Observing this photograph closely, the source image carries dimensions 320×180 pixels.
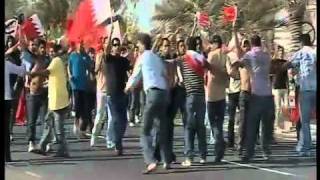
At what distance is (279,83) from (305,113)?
0.97ft

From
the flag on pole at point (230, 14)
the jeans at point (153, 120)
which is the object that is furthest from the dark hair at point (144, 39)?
the flag on pole at point (230, 14)

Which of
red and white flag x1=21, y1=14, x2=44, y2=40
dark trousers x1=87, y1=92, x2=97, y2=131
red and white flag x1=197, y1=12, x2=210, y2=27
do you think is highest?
red and white flag x1=197, y1=12, x2=210, y2=27

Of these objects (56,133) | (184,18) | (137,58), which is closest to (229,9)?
(184,18)

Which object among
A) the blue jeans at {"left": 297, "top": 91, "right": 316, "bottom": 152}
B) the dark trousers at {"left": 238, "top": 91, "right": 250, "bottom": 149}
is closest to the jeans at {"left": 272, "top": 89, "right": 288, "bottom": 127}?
the blue jeans at {"left": 297, "top": 91, "right": 316, "bottom": 152}

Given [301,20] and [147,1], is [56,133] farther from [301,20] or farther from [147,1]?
[301,20]

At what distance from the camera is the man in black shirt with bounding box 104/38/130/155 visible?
5.25 meters

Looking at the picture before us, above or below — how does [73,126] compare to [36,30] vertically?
below

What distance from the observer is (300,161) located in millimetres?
5348

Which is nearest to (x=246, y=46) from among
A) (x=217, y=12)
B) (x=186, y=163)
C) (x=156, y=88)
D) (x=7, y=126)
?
(x=217, y=12)

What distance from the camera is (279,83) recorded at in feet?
17.6

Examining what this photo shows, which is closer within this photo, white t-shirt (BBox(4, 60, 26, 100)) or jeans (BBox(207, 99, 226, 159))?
white t-shirt (BBox(4, 60, 26, 100))

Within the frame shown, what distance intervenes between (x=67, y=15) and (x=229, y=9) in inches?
46.3

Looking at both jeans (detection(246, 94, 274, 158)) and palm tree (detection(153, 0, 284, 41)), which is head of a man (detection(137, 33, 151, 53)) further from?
jeans (detection(246, 94, 274, 158))

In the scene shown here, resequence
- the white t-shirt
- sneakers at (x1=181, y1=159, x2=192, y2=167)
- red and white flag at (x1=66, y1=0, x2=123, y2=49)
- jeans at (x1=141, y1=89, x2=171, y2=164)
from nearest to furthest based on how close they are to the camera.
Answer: the white t-shirt → red and white flag at (x1=66, y1=0, x2=123, y2=49) → jeans at (x1=141, y1=89, x2=171, y2=164) → sneakers at (x1=181, y1=159, x2=192, y2=167)
